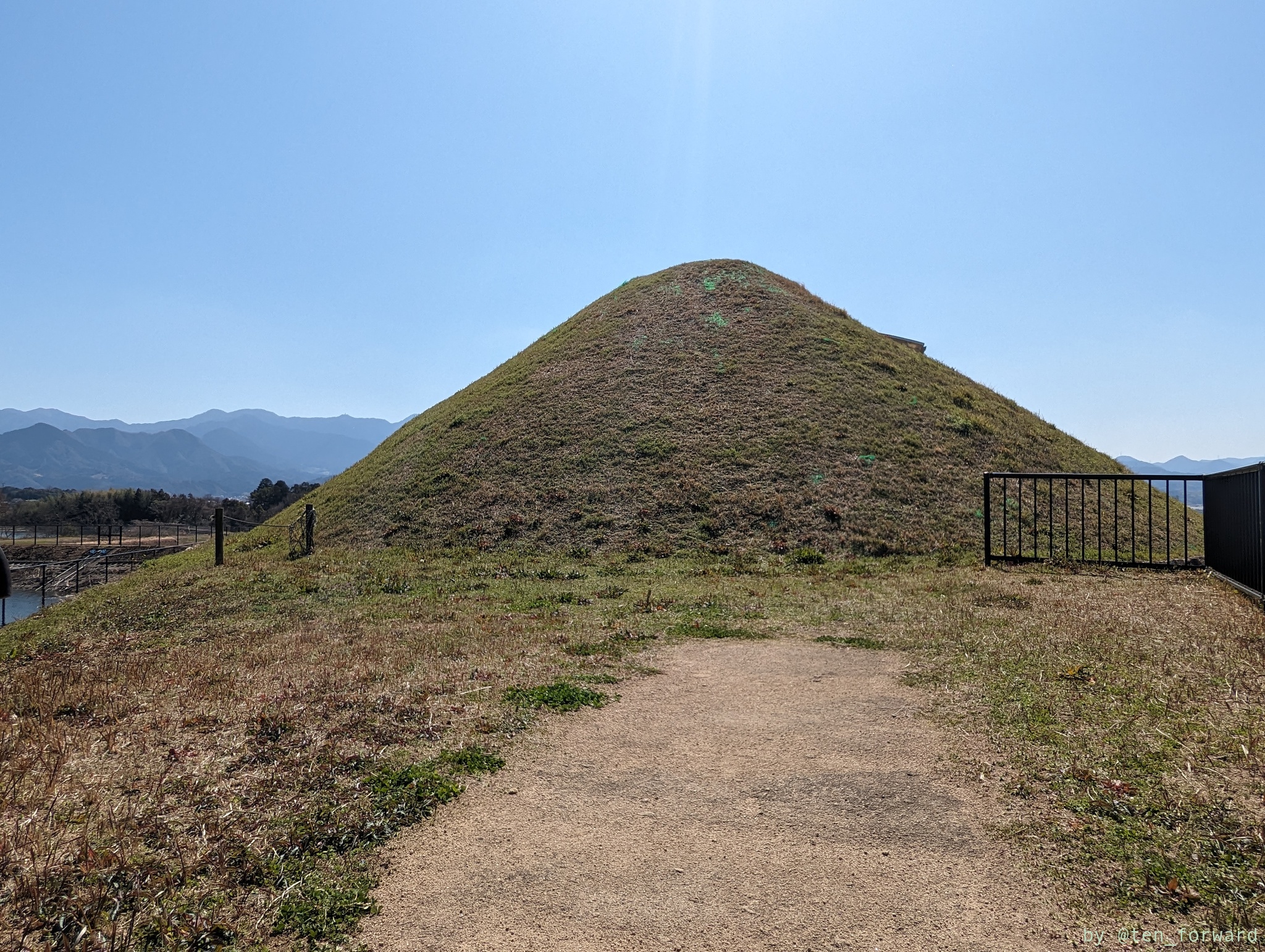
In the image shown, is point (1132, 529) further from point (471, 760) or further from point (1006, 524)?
point (471, 760)

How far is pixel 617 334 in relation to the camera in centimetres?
3625

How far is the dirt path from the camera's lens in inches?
139

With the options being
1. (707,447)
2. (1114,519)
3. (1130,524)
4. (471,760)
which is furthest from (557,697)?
(1130,524)

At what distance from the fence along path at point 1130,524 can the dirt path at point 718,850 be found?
9959 millimetres

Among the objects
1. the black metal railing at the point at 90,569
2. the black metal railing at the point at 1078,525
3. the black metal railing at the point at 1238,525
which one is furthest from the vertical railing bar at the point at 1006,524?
the black metal railing at the point at 90,569

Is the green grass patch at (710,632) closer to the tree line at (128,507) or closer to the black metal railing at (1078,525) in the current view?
the black metal railing at (1078,525)

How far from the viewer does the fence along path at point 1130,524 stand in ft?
39.6

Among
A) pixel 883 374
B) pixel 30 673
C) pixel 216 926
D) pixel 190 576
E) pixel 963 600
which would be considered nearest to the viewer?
pixel 216 926

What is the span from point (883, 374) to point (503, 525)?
789 inches

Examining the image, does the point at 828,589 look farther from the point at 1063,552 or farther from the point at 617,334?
the point at 617,334

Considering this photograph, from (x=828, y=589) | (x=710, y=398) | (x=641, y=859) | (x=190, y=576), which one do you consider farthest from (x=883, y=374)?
(x=641, y=859)

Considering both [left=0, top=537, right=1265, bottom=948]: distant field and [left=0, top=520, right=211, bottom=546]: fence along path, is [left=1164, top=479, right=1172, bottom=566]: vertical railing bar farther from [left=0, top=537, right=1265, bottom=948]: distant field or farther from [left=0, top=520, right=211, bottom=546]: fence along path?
[left=0, top=520, right=211, bottom=546]: fence along path

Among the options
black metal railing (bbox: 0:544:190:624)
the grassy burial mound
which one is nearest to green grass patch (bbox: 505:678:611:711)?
the grassy burial mound

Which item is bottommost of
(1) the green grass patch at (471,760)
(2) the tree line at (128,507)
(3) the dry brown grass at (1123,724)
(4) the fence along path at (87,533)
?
(4) the fence along path at (87,533)
